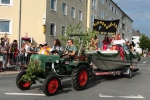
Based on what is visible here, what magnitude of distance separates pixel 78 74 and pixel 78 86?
405 mm

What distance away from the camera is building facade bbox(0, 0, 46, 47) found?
25.3m

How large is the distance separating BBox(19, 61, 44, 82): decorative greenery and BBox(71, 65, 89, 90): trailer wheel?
3.56ft

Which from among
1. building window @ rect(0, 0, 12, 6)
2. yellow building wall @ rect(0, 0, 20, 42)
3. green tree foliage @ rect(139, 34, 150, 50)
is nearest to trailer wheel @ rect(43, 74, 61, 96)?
yellow building wall @ rect(0, 0, 20, 42)

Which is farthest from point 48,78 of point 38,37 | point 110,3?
point 110,3

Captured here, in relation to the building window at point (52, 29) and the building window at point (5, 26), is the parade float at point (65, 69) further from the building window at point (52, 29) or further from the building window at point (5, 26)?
the building window at point (52, 29)

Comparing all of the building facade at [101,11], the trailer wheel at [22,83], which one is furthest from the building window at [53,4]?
the trailer wheel at [22,83]

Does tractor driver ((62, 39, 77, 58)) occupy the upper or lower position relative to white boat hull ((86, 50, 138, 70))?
upper

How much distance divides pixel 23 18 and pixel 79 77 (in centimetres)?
1855

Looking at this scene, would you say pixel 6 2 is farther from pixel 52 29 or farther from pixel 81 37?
pixel 81 37

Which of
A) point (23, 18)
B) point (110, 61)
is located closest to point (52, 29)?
point (23, 18)

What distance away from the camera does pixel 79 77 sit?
27.7 feet

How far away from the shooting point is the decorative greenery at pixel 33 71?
25.6ft

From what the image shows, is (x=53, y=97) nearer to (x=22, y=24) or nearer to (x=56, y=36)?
(x=22, y=24)

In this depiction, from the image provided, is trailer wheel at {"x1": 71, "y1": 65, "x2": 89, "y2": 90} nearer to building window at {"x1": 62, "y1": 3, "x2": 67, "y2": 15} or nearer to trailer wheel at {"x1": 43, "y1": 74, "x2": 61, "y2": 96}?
trailer wheel at {"x1": 43, "y1": 74, "x2": 61, "y2": 96}
